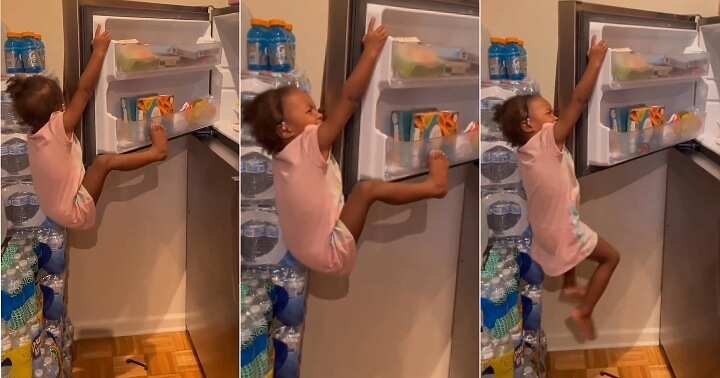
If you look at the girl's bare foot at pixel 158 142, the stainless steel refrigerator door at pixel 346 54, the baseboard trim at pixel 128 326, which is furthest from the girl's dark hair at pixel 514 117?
the baseboard trim at pixel 128 326

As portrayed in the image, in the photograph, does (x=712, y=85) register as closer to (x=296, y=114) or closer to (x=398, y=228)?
(x=398, y=228)

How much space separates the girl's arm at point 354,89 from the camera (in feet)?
6.03

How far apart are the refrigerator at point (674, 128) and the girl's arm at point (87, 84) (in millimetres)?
1004

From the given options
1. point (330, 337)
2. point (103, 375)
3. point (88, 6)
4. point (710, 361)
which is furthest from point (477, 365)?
point (88, 6)

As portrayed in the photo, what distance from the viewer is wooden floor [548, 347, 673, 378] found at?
2.00 meters

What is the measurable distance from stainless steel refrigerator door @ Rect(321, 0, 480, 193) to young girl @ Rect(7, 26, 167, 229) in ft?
1.60

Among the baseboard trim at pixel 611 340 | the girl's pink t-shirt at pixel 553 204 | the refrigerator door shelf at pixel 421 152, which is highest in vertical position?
the refrigerator door shelf at pixel 421 152

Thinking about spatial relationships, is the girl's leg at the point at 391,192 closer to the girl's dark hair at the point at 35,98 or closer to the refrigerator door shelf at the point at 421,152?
the refrigerator door shelf at the point at 421,152

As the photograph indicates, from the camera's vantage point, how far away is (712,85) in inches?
75.8

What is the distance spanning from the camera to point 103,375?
199cm

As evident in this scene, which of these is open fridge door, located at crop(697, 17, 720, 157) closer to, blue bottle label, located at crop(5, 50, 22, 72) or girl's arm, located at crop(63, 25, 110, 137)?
girl's arm, located at crop(63, 25, 110, 137)

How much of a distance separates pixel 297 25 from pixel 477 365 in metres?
0.92

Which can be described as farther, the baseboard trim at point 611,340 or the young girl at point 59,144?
the baseboard trim at point 611,340

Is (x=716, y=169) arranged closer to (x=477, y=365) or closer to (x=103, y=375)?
(x=477, y=365)
